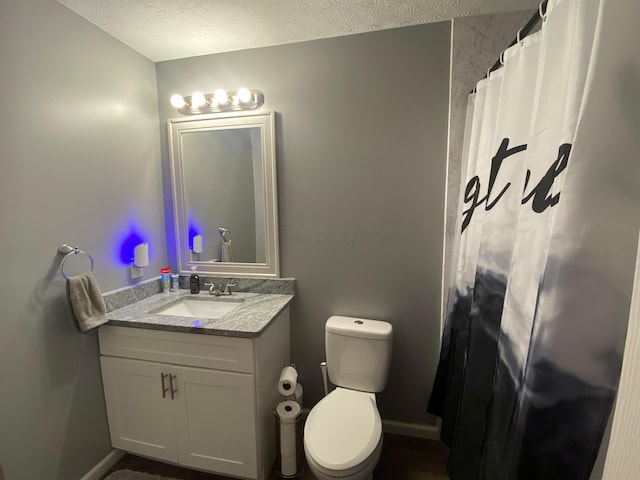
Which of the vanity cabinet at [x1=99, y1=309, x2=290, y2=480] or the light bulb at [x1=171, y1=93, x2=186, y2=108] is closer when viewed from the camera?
the vanity cabinet at [x1=99, y1=309, x2=290, y2=480]

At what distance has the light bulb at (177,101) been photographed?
181 cm

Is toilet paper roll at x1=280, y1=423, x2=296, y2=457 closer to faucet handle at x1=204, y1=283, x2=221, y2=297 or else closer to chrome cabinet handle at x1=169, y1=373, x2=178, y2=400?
chrome cabinet handle at x1=169, y1=373, x2=178, y2=400

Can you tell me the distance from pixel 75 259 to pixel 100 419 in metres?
0.91

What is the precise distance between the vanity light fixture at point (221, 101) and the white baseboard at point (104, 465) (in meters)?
2.10

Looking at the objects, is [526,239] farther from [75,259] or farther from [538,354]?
[75,259]

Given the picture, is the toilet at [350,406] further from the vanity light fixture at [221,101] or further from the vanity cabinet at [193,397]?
the vanity light fixture at [221,101]

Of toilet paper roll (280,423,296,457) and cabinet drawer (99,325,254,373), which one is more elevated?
cabinet drawer (99,325,254,373)

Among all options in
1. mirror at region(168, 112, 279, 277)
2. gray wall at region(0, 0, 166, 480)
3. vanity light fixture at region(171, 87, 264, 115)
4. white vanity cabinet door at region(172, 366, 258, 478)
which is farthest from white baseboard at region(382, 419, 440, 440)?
vanity light fixture at region(171, 87, 264, 115)

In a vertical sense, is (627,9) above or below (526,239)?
above

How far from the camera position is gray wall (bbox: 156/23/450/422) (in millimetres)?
1634

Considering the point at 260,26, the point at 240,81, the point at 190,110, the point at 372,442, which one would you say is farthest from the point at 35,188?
the point at 372,442

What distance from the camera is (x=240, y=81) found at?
5.96 feet

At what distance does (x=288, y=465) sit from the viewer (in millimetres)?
1530

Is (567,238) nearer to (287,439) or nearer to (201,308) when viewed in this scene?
(287,439)
